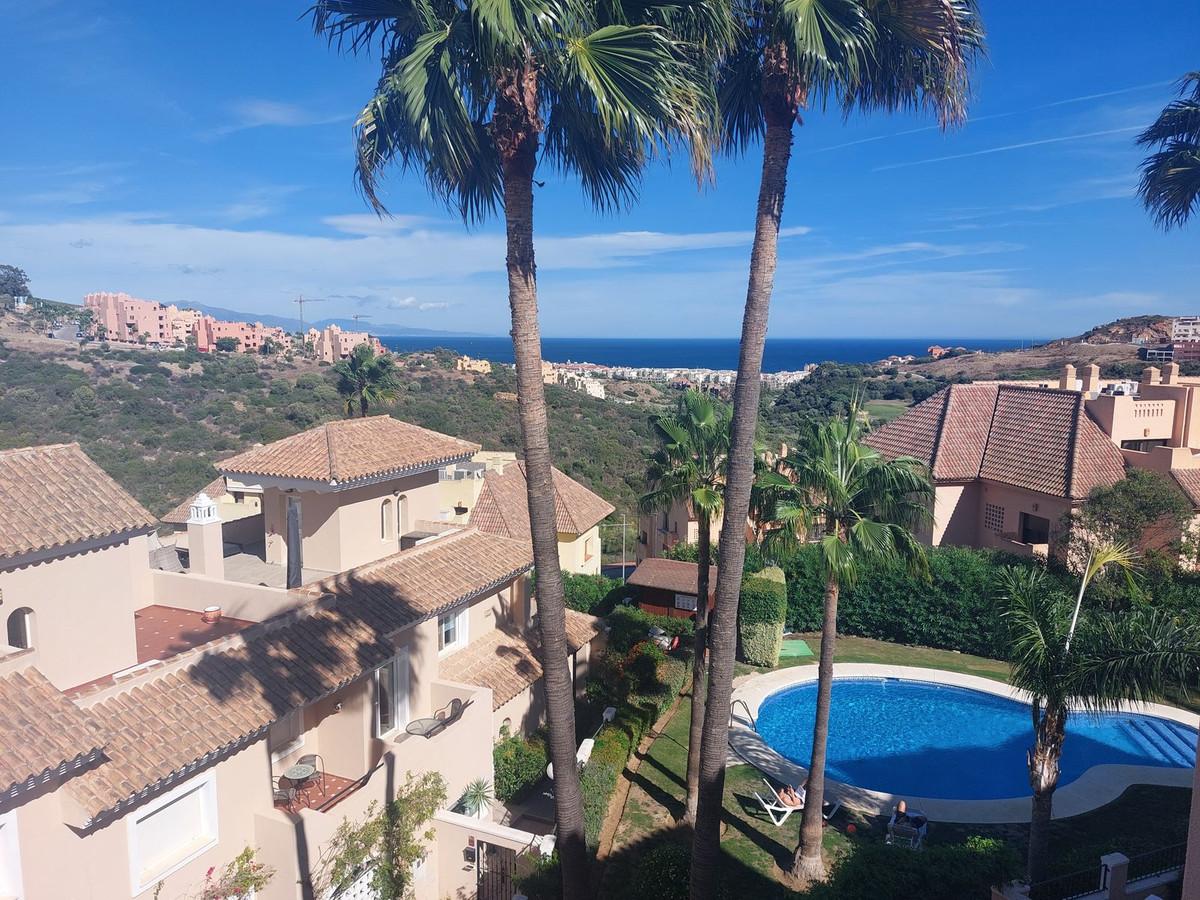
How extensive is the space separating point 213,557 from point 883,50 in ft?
46.7

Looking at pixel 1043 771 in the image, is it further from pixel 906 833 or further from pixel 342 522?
pixel 342 522

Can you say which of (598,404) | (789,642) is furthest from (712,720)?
(598,404)

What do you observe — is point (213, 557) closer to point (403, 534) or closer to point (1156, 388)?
point (403, 534)

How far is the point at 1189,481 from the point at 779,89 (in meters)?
25.3

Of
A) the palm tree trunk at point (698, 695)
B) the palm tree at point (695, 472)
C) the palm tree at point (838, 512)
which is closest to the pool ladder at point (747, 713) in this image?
the palm tree trunk at point (698, 695)

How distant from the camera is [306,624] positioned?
40.2ft

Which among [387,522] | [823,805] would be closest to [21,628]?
[387,522]

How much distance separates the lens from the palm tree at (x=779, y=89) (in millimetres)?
8289

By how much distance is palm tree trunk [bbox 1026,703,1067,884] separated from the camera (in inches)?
453

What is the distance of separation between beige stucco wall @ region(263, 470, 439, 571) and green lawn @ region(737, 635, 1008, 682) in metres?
11.9

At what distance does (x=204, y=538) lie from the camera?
48.4 ft

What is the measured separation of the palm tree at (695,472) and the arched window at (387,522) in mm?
6256

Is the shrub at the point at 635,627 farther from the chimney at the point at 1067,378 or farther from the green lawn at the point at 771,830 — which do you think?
the chimney at the point at 1067,378

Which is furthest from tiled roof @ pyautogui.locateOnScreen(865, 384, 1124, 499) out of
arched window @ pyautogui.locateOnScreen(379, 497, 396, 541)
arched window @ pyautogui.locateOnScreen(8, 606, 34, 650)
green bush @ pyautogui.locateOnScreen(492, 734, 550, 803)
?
arched window @ pyautogui.locateOnScreen(8, 606, 34, 650)
